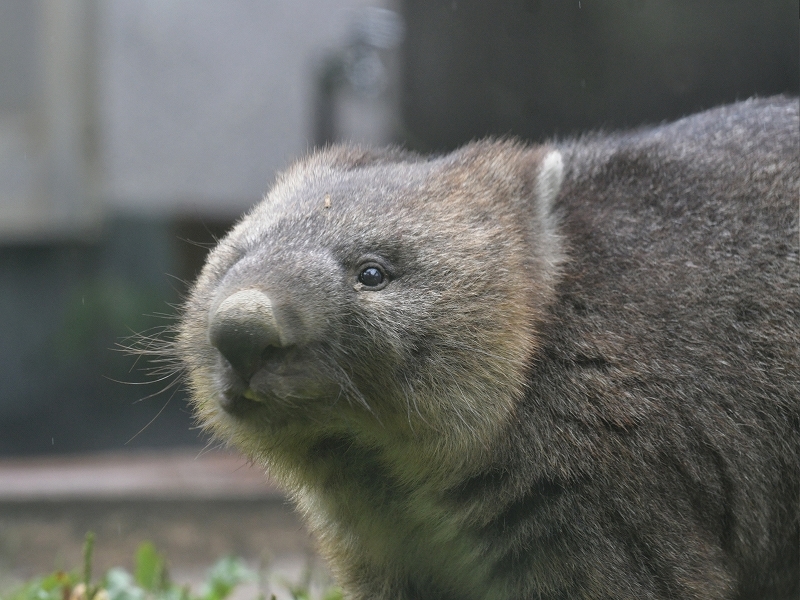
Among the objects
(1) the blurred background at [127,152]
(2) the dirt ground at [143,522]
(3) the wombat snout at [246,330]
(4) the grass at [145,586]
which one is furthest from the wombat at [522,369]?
(1) the blurred background at [127,152]

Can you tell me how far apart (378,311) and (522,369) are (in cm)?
65

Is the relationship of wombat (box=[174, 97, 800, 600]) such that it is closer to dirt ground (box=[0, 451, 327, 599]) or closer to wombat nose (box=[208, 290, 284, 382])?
wombat nose (box=[208, 290, 284, 382])

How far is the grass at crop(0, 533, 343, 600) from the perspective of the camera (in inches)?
201

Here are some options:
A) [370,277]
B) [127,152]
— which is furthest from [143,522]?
[370,277]

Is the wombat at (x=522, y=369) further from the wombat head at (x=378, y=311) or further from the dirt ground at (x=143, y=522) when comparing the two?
the dirt ground at (x=143, y=522)

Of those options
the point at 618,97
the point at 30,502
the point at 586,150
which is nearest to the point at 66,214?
the point at 30,502

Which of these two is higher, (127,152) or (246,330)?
(127,152)

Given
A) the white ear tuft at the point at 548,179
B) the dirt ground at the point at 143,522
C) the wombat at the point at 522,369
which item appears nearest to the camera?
the wombat at the point at 522,369

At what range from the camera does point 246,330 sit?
3340 millimetres

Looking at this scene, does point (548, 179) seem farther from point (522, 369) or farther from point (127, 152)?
point (127, 152)

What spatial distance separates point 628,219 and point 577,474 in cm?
118

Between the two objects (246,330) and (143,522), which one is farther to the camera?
(143,522)

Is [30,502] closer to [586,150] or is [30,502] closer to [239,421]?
[239,421]

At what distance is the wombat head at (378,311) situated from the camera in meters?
3.53
